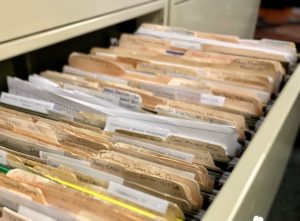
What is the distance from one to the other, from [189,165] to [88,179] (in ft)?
0.37

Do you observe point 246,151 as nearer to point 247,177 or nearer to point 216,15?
point 247,177

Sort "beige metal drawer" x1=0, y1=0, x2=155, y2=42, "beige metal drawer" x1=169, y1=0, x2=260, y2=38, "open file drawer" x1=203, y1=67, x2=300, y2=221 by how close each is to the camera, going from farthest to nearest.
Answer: "beige metal drawer" x1=169, y1=0, x2=260, y2=38, "beige metal drawer" x1=0, y1=0, x2=155, y2=42, "open file drawer" x1=203, y1=67, x2=300, y2=221

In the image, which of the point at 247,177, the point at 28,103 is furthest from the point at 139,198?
the point at 28,103

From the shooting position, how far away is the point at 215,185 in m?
0.43

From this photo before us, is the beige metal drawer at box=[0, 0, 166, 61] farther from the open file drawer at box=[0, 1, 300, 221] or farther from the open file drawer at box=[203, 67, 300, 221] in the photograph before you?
the open file drawer at box=[203, 67, 300, 221]

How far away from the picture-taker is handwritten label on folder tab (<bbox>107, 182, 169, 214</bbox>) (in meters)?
0.34

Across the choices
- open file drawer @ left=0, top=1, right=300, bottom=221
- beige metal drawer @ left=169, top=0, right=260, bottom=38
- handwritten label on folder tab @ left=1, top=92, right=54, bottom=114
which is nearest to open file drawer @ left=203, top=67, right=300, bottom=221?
open file drawer @ left=0, top=1, right=300, bottom=221

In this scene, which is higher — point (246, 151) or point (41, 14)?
point (41, 14)

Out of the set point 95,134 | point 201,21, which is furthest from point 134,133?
point 201,21

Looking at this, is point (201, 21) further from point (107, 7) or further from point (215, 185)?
point (215, 185)

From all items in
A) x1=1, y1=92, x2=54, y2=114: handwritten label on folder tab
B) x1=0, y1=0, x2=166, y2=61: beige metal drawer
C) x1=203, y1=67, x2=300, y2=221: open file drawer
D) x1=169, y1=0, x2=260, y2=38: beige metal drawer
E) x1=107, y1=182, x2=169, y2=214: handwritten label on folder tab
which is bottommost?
x1=107, y1=182, x2=169, y2=214: handwritten label on folder tab

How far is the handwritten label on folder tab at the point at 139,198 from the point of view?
0.34 meters

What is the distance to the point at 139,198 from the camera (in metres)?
0.35

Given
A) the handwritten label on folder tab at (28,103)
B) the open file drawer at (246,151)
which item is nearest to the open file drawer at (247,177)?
the open file drawer at (246,151)
